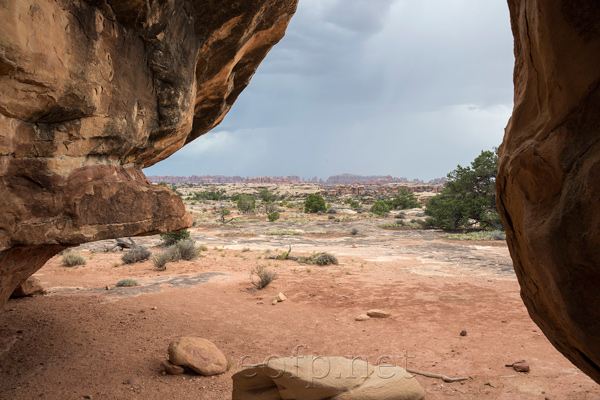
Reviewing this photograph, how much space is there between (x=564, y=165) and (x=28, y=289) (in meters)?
12.4

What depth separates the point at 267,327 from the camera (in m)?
9.09

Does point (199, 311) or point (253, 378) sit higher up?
point (253, 378)

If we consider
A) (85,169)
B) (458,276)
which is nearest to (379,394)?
(85,169)

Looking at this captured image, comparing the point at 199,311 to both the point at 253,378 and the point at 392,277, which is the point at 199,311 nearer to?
the point at 253,378

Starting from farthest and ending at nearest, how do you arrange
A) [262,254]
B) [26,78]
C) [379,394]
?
[262,254], [379,394], [26,78]

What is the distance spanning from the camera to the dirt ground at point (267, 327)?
5918mm

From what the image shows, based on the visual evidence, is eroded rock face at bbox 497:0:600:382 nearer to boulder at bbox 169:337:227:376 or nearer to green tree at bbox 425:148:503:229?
boulder at bbox 169:337:227:376

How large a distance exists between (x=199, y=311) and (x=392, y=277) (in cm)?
788

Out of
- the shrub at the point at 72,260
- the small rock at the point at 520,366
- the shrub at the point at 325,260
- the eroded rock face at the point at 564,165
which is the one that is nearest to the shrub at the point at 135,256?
the shrub at the point at 72,260

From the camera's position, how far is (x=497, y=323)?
8945 mm

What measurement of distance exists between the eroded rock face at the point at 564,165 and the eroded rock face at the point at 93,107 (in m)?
4.83

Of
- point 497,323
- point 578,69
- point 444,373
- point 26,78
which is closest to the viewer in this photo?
point 578,69

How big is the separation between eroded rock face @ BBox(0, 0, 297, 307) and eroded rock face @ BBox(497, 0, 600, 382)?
4829 mm

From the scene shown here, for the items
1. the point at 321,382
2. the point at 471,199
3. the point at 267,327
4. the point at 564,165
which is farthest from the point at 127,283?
the point at 471,199
